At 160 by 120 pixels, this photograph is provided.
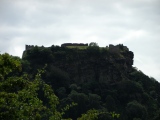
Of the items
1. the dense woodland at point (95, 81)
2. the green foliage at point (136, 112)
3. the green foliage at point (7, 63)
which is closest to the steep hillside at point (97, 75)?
the dense woodland at point (95, 81)

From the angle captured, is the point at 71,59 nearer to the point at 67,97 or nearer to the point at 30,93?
the point at 67,97

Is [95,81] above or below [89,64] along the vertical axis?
below

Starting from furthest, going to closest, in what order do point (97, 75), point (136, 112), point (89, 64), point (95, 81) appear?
point (89, 64) < point (97, 75) < point (95, 81) < point (136, 112)

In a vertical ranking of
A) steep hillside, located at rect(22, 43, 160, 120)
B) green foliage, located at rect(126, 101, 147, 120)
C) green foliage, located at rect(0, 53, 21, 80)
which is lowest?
green foliage, located at rect(126, 101, 147, 120)

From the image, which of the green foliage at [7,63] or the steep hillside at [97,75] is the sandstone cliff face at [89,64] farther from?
the green foliage at [7,63]

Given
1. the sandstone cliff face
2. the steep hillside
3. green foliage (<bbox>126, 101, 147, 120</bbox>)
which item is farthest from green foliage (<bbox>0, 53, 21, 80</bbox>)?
the sandstone cliff face

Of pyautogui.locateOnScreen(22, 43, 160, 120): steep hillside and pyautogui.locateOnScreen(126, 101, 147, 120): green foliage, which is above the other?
pyautogui.locateOnScreen(22, 43, 160, 120): steep hillside

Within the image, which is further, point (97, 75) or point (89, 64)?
point (89, 64)

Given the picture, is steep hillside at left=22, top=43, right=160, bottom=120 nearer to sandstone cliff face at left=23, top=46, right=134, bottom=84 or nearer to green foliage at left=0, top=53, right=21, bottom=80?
sandstone cliff face at left=23, top=46, right=134, bottom=84

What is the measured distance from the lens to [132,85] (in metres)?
80.6

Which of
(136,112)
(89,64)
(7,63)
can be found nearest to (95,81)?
(89,64)

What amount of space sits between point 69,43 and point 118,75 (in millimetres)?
16201

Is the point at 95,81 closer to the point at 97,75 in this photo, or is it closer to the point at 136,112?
the point at 97,75

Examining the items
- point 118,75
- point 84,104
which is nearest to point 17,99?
point 84,104
